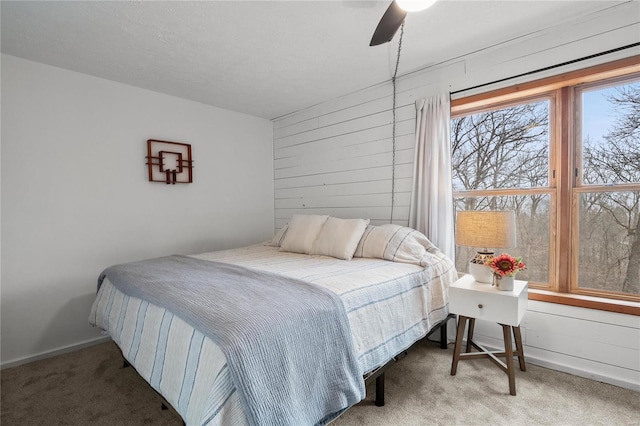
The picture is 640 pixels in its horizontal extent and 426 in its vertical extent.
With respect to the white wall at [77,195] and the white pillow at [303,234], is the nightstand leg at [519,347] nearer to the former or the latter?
the white pillow at [303,234]

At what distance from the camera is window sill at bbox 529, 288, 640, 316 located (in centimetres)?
192

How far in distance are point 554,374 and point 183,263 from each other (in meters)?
2.71

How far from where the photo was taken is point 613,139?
2.08m

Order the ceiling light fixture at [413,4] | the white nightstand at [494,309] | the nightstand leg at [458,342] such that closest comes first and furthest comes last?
1. the ceiling light fixture at [413,4]
2. the white nightstand at [494,309]
3. the nightstand leg at [458,342]

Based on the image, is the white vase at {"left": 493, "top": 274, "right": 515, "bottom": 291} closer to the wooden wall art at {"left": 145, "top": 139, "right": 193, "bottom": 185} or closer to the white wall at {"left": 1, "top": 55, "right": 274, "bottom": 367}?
the white wall at {"left": 1, "top": 55, "right": 274, "bottom": 367}

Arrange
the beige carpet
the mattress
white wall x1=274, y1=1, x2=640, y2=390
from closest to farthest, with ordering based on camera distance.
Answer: the mattress < the beige carpet < white wall x1=274, y1=1, x2=640, y2=390

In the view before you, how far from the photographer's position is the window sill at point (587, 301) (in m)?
1.92

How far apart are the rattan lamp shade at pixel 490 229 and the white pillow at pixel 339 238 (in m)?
0.85

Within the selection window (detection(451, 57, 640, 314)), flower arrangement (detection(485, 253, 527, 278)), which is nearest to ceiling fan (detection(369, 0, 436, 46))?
window (detection(451, 57, 640, 314))

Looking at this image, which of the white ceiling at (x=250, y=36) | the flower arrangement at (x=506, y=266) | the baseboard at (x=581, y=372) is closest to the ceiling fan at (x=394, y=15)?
the white ceiling at (x=250, y=36)

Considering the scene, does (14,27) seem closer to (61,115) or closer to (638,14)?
(61,115)

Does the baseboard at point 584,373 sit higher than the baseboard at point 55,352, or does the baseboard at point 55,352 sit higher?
the baseboard at point 584,373

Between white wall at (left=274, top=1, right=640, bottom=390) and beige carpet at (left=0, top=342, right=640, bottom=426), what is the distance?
0.21 m

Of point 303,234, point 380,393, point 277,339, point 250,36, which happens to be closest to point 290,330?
point 277,339
